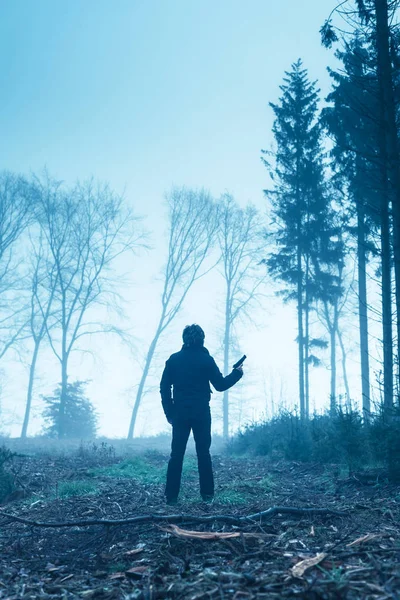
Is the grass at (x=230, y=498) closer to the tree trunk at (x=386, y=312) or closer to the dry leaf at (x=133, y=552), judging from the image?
the dry leaf at (x=133, y=552)

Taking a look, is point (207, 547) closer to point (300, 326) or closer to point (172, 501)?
point (172, 501)

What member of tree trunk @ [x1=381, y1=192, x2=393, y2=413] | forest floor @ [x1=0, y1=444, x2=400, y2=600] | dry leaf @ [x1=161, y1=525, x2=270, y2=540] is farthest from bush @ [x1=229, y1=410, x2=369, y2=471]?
dry leaf @ [x1=161, y1=525, x2=270, y2=540]

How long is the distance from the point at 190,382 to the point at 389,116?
7.77 meters

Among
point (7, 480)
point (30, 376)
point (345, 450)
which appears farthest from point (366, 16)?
point (30, 376)

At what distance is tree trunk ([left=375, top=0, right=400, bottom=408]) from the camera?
31.8 ft

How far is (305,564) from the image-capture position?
9.93 ft

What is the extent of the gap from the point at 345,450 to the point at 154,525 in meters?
6.09

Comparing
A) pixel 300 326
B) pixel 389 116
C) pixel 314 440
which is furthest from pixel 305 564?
pixel 300 326

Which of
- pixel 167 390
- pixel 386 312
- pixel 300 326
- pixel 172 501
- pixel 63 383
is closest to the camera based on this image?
pixel 172 501

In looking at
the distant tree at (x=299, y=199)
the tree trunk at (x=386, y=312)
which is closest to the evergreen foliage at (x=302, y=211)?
the distant tree at (x=299, y=199)

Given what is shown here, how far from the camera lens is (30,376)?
90.2 feet

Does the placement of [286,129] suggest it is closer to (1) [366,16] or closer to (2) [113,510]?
(1) [366,16]

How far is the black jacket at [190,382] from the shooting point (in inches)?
241

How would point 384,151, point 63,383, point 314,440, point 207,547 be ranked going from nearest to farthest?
point 207,547 < point 384,151 < point 314,440 < point 63,383
